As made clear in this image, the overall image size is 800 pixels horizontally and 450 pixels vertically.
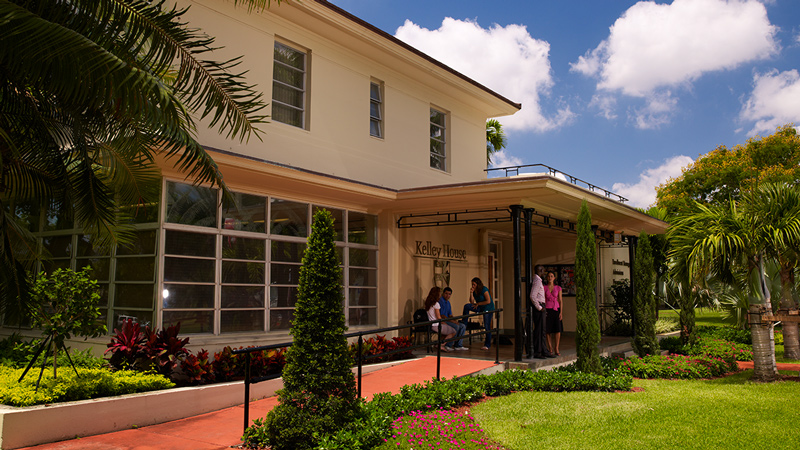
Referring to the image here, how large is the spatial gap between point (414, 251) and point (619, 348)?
5743mm

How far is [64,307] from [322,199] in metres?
5.43

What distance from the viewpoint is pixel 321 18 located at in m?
11.7

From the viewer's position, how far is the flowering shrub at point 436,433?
20.4ft

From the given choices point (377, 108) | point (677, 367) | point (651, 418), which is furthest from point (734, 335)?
point (377, 108)

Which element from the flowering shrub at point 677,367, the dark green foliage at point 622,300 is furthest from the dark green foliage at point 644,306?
the dark green foliage at point 622,300

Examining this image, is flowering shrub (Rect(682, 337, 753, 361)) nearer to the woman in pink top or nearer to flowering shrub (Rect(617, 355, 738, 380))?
flowering shrub (Rect(617, 355, 738, 380))

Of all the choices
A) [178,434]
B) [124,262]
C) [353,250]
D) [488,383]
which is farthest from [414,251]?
[178,434]

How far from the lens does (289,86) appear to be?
11797mm

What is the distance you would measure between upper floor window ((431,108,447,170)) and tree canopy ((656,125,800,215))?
18.8m

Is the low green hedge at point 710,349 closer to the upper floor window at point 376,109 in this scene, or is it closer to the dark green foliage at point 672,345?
the dark green foliage at point 672,345

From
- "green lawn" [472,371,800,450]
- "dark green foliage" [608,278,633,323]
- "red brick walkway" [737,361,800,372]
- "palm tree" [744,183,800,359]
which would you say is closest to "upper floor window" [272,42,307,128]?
"green lawn" [472,371,800,450]

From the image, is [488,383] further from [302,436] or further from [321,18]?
[321,18]

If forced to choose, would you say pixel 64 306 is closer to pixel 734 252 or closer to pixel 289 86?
pixel 289 86

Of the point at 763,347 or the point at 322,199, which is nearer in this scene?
the point at 763,347
